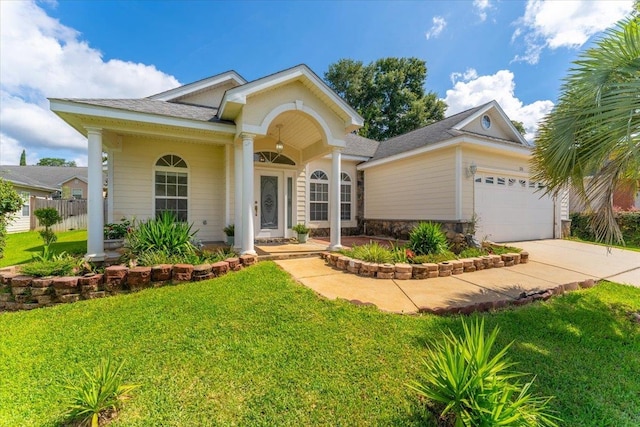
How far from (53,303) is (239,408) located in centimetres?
424

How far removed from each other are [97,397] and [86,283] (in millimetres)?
3178

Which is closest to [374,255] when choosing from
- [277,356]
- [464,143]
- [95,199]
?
[277,356]

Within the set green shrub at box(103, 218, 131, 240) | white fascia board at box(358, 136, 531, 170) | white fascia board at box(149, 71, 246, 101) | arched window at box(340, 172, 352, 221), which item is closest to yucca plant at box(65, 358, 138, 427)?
green shrub at box(103, 218, 131, 240)

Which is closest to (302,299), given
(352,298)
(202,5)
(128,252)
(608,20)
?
(352,298)

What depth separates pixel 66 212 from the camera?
52.1ft

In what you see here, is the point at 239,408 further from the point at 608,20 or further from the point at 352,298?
the point at 608,20

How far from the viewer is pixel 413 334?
322 cm

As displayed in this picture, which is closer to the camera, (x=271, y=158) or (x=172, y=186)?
(x=172, y=186)

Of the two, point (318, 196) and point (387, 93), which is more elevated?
point (387, 93)

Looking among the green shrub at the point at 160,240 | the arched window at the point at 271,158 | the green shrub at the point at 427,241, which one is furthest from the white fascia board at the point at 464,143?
the green shrub at the point at 160,240

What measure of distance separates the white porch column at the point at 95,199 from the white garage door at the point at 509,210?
10732 mm

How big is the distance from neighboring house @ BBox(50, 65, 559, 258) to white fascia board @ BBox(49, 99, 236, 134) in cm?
2

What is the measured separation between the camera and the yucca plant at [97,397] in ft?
6.70

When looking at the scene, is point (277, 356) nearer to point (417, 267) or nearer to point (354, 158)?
point (417, 267)
